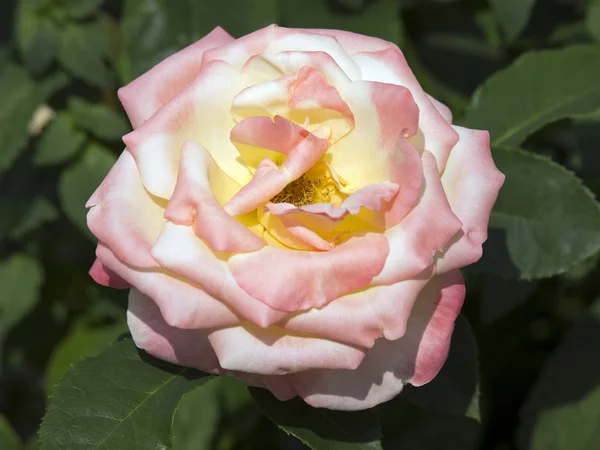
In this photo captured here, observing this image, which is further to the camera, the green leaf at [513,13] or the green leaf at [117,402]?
the green leaf at [513,13]

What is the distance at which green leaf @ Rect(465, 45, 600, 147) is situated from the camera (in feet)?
4.68

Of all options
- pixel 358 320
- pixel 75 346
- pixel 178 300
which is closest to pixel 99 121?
pixel 75 346

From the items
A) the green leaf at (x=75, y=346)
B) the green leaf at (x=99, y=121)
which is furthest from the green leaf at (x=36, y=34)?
the green leaf at (x=75, y=346)

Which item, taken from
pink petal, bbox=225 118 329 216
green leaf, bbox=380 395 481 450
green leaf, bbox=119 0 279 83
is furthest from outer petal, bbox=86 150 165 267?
green leaf, bbox=380 395 481 450

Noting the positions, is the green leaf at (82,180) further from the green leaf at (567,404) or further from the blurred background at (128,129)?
the green leaf at (567,404)

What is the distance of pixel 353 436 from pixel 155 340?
33 cm

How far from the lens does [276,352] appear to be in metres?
0.90

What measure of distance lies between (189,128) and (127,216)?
0.15m

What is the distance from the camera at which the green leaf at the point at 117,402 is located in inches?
40.3

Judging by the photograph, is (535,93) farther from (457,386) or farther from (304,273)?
(304,273)

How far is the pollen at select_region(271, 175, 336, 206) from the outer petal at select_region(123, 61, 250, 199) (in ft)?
0.41

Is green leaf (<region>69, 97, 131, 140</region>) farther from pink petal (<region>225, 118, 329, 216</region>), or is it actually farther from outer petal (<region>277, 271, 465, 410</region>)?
outer petal (<region>277, 271, 465, 410</region>)

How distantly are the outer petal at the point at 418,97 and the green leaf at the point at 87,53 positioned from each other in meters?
0.94

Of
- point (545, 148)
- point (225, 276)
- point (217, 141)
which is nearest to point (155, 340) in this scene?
point (225, 276)
